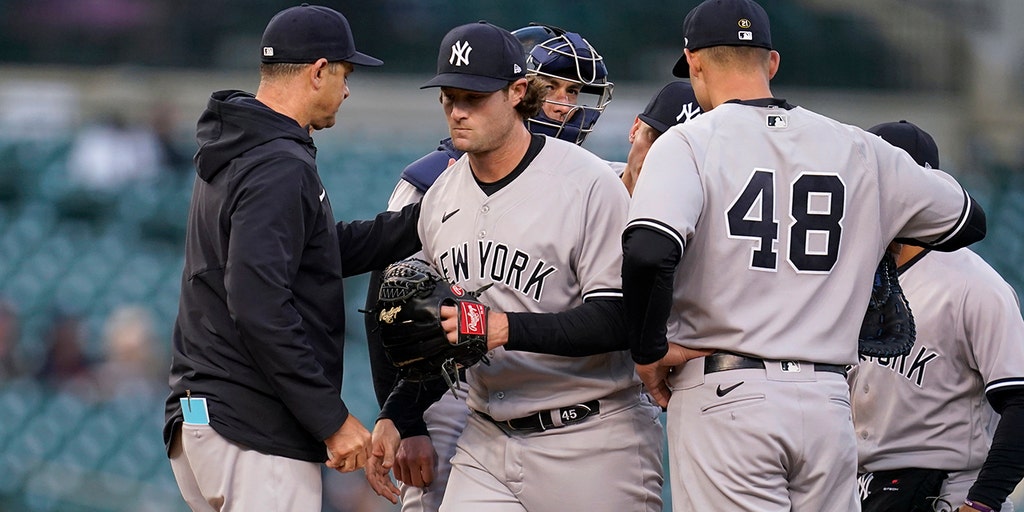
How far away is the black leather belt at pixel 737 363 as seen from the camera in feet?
10.8

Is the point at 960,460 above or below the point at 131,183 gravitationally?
above

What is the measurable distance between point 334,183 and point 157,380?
7.46 ft

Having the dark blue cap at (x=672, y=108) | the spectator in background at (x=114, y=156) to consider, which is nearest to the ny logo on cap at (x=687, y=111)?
the dark blue cap at (x=672, y=108)

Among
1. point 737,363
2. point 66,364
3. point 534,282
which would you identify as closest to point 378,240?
point 534,282

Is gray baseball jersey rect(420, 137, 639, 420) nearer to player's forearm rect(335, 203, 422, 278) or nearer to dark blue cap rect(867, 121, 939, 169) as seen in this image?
player's forearm rect(335, 203, 422, 278)

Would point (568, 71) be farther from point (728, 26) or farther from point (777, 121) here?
point (777, 121)

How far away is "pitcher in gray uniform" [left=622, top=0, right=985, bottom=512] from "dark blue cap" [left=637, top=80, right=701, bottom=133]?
921mm

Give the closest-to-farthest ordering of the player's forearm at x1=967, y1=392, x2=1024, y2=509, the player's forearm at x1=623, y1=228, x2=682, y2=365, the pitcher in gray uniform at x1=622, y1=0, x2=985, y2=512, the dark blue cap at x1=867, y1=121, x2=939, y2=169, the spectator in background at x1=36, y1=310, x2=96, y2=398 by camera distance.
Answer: the player's forearm at x1=623, y1=228, x2=682, y2=365 < the pitcher in gray uniform at x1=622, y1=0, x2=985, y2=512 < the player's forearm at x1=967, y1=392, x2=1024, y2=509 < the dark blue cap at x1=867, y1=121, x2=939, y2=169 < the spectator in background at x1=36, y1=310, x2=96, y2=398

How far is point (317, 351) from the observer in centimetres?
346

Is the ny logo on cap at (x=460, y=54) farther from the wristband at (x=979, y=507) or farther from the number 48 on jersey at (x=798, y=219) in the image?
the wristband at (x=979, y=507)

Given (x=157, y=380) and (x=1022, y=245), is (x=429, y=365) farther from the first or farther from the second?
(x=1022, y=245)

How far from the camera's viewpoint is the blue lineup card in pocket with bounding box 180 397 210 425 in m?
3.37

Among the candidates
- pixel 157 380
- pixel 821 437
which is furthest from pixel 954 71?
pixel 821 437

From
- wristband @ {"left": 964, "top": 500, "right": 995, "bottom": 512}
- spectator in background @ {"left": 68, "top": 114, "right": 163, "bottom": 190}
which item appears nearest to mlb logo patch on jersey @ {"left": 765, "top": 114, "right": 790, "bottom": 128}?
wristband @ {"left": 964, "top": 500, "right": 995, "bottom": 512}
